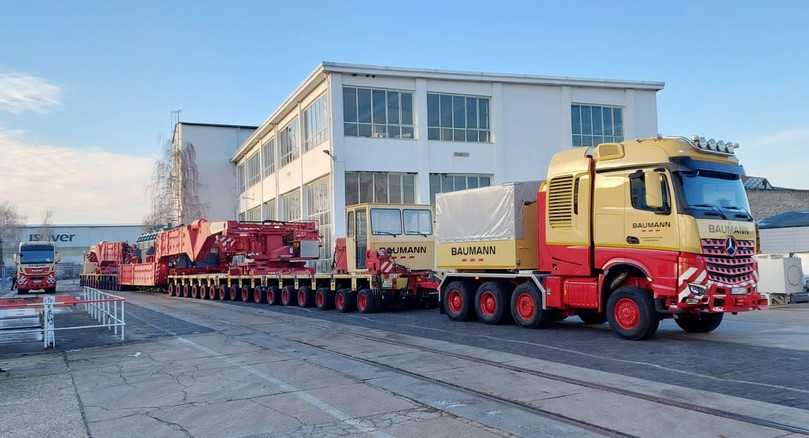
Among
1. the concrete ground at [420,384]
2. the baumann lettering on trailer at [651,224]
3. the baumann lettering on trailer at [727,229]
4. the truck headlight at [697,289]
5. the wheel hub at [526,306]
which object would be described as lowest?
the concrete ground at [420,384]

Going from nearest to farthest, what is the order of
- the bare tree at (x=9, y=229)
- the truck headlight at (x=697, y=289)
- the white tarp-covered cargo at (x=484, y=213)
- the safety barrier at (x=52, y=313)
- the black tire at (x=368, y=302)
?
the truck headlight at (x=697, y=289)
the safety barrier at (x=52, y=313)
the white tarp-covered cargo at (x=484, y=213)
the black tire at (x=368, y=302)
the bare tree at (x=9, y=229)

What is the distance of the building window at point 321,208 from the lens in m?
33.8

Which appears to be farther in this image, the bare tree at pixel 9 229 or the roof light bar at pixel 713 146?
the bare tree at pixel 9 229

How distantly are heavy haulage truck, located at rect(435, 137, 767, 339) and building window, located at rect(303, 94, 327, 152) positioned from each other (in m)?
19.9

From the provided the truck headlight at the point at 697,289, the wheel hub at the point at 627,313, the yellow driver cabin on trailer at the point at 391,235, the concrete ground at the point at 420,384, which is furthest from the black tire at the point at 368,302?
the truck headlight at the point at 697,289

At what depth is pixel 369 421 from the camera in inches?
270

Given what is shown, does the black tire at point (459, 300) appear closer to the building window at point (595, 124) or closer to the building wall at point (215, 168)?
the building window at point (595, 124)

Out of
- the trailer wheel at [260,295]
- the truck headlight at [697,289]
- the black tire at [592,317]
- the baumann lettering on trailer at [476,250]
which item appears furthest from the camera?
the trailer wheel at [260,295]

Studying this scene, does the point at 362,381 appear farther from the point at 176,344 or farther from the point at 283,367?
the point at 176,344

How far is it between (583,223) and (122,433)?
9.20 m

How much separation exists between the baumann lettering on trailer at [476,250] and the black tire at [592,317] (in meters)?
2.37

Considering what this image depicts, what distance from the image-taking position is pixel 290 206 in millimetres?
41781

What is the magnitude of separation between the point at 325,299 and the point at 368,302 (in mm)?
2663

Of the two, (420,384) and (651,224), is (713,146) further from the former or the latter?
(420,384)
